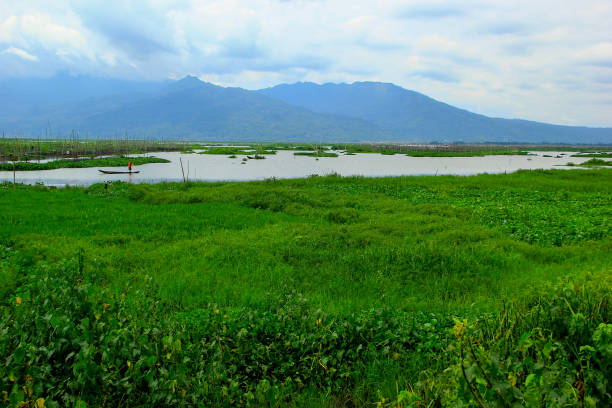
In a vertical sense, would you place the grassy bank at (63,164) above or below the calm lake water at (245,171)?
above

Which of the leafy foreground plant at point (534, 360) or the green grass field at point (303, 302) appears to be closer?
the leafy foreground plant at point (534, 360)

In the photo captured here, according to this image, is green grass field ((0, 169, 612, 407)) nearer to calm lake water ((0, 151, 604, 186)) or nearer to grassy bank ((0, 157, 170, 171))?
calm lake water ((0, 151, 604, 186))

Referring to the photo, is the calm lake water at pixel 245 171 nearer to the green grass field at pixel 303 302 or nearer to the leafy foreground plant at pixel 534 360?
the green grass field at pixel 303 302

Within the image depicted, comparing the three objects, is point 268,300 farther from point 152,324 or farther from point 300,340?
point 152,324

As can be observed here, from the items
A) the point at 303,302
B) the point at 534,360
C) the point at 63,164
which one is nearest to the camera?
the point at 534,360

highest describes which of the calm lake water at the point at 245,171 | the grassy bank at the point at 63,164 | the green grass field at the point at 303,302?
the grassy bank at the point at 63,164

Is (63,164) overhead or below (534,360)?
overhead

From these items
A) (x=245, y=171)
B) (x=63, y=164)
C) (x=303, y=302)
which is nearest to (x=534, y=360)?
(x=303, y=302)

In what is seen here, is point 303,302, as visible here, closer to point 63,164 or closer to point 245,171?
point 245,171

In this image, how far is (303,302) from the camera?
5.22 metres

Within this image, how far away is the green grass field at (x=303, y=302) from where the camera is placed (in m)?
2.97

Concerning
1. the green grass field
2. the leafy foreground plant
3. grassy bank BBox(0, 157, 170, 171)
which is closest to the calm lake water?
grassy bank BBox(0, 157, 170, 171)

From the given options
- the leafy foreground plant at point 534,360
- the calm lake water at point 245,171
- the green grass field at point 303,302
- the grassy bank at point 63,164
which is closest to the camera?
the leafy foreground plant at point 534,360

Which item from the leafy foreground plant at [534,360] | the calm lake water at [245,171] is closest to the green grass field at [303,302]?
the leafy foreground plant at [534,360]
